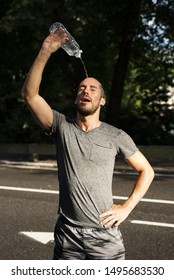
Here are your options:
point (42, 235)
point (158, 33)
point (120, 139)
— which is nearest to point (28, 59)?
point (158, 33)

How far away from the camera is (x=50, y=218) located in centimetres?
731

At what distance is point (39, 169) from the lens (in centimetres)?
1438

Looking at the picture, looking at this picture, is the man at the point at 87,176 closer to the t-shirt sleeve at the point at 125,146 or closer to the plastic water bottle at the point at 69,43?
the t-shirt sleeve at the point at 125,146

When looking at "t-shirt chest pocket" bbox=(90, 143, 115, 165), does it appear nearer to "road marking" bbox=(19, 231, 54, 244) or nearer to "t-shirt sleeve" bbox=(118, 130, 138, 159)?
"t-shirt sleeve" bbox=(118, 130, 138, 159)

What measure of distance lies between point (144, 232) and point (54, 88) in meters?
15.4

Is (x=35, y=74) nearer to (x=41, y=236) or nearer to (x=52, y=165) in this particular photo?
(x=41, y=236)

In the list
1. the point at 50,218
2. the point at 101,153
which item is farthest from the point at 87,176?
the point at 50,218

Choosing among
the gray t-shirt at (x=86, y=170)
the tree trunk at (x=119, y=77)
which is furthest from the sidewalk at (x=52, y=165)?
the gray t-shirt at (x=86, y=170)

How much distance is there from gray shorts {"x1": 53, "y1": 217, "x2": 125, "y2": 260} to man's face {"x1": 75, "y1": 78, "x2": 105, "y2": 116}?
84cm

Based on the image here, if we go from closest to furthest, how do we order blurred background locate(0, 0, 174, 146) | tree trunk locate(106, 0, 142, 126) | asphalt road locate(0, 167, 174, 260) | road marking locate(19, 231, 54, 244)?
asphalt road locate(0, 167, 174, 260) < road marking locate(19, 231, 54, 244) < blurred background locate(0, 0, 174, 146) < tree trunk locate(106, 0, 142, 126)

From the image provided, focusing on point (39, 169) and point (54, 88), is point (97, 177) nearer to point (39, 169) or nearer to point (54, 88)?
point (39, 169)

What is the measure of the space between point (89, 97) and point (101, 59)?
17.9 m

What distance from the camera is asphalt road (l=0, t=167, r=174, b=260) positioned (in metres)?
5.57

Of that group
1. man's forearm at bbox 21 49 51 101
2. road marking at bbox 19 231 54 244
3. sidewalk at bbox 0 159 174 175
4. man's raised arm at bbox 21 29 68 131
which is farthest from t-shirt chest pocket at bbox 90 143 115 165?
sidewalk at bbox 0 159 174 175
